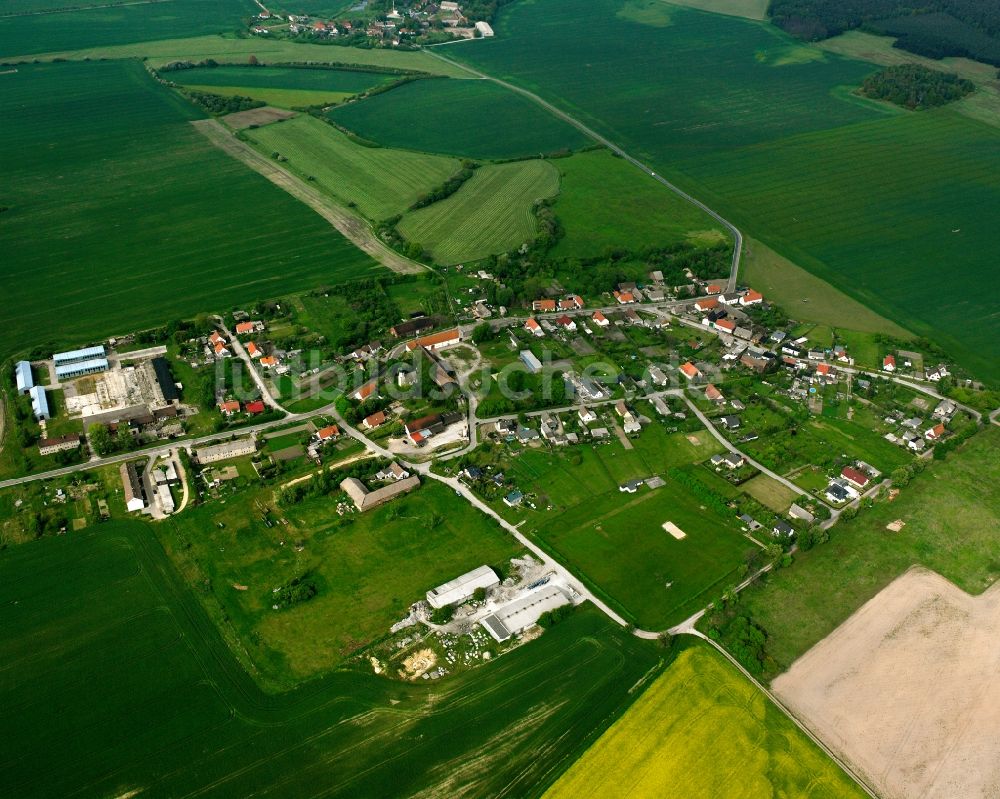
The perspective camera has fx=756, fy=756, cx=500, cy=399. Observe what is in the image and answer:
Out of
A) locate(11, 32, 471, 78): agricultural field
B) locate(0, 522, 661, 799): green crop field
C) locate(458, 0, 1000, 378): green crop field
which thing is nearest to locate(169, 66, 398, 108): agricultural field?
locate(11, 32, 471, 78): agricultural field

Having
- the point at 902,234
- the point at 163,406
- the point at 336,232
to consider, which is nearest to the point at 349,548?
the point at 163,406

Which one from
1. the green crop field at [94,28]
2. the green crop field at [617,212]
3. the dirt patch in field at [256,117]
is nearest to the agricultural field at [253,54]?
the green crop field at [94,28]

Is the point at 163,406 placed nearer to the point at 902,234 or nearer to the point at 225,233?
the point at 225,233

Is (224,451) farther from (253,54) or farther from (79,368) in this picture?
(253,54)

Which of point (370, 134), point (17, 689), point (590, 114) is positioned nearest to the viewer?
point (17, 689)

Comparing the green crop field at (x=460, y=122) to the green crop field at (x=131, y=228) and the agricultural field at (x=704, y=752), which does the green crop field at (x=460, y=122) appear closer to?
the green crop field at (x=131, y=228)

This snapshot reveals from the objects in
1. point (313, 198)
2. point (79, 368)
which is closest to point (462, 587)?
point (79, 368)

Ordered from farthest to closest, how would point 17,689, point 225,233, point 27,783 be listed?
point 225,233 → point 17,689 → point 27,783
